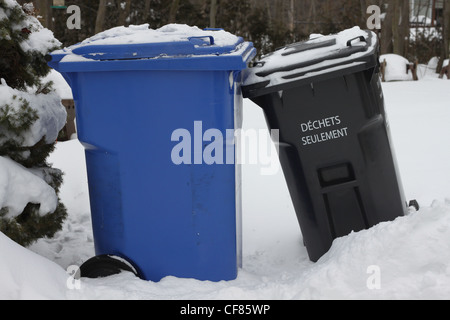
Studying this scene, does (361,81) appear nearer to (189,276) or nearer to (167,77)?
(167,77)

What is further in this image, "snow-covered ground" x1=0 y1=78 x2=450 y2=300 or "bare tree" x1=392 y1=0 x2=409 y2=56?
"bare tree" x1=392 y1=0 x2=409 y2=56

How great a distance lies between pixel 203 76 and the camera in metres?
2.48

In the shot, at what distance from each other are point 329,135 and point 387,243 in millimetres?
646

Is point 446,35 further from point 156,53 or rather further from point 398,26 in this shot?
point 156,53

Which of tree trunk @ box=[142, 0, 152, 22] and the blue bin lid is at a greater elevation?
the blue bin lid

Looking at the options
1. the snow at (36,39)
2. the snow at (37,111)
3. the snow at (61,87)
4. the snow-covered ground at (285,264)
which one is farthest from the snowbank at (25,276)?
Answer: the snow at (61,87)

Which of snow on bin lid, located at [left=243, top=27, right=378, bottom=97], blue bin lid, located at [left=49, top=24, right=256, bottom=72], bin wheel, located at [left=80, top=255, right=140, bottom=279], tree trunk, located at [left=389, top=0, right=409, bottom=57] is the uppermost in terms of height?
blue bin lid, located at [left=49, top=24, right=256, bottom=72]

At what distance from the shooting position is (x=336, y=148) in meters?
2.81

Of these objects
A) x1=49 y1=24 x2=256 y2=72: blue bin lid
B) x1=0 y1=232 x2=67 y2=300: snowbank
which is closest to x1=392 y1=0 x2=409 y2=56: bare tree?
x1=49 y1=24 x2=256 y2=72: blue bin lid

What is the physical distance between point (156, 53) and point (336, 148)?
1.03 meters

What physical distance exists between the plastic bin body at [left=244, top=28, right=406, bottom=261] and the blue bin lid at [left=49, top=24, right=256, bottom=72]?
35 centimetres

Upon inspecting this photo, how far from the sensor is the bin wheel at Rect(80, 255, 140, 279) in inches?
105

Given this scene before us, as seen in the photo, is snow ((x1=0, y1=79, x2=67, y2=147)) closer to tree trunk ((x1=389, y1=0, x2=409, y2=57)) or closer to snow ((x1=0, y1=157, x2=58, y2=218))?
snow ((x1=0, y1=157, x2=58, y2=218))

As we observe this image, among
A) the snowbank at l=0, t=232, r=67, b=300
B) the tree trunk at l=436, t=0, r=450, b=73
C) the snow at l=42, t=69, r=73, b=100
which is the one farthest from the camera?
the tree trunk at l=436, t=0, r=450, b=73
